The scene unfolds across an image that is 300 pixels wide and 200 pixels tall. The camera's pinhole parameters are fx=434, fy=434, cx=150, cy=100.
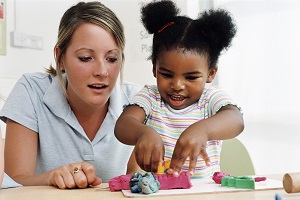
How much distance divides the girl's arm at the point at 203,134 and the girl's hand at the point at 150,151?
0.09ft

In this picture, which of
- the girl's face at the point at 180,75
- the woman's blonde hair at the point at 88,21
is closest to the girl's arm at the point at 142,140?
the girl's face at the point at 180,75

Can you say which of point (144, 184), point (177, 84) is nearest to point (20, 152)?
point (177, 84)

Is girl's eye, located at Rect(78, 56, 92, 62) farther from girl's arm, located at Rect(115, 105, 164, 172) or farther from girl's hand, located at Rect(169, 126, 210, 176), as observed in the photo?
girl's hand, located at Rect(169, 126, 210, 176)

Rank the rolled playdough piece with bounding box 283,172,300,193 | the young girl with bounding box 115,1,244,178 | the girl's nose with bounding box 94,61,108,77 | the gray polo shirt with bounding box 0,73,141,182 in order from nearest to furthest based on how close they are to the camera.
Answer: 1. the rolled playdough piece with bounding box 283,172,300,193
2. the young girl with bounding box 115,1,244,178
3. the girl's nose with bounding box 94,61,108,77
4. the gray polo shirt with bounding box 0,73,141,182

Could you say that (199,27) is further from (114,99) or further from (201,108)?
(114,99)

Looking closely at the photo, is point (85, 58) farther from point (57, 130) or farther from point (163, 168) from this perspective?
point (163, 168)

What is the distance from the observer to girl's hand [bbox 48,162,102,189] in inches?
34.9

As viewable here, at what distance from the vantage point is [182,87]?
1.04m

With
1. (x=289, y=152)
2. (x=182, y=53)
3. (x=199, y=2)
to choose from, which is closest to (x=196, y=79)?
(x=182, y=53)

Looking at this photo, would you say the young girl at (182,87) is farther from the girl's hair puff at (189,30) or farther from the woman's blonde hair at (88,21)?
the woman's blonde hair at (88,21)

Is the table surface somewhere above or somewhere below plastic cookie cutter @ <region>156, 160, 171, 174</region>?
below

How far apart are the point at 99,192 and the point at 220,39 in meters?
0.55

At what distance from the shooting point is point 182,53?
42.0 inches

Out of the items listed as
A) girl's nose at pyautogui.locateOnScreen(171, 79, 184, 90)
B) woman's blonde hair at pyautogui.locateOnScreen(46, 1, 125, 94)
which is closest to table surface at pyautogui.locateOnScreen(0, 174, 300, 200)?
girl's nose at pyautogui.locateOnScreen(171, 79, 184, 90)
